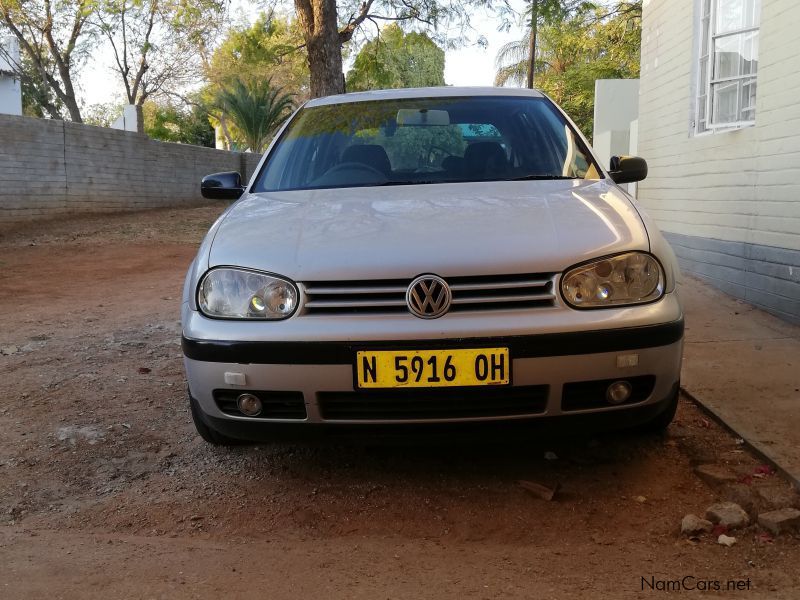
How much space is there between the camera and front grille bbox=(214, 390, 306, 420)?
2.80 metres

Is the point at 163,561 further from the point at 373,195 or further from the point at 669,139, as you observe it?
the point at 669,139

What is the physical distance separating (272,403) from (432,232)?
0.82 meters

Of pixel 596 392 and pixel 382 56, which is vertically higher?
pixel 382 56

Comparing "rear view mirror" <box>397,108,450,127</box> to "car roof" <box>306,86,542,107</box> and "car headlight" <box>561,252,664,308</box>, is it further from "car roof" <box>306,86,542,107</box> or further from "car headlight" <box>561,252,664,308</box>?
"car headlight" <box>561,252,664,308</box>

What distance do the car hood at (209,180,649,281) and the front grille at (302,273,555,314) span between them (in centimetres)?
3

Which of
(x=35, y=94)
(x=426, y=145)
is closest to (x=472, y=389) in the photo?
(x=426, y=145)

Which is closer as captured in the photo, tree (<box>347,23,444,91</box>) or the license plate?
the license plate

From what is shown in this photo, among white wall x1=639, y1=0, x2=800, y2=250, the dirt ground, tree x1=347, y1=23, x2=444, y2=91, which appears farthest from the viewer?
tree x1=347, y1=23, x2=444, y2=91

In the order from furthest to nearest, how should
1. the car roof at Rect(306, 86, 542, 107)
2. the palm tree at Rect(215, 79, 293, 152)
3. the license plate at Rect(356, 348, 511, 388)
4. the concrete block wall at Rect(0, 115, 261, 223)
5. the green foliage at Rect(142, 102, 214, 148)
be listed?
the green foliage at Rect(142, 102, 214, 148) → the palm tree at Rect(215, 79, 293, 152) → the concrete block wall at Rect(0, 115, 261, 223) → the car roof at Rect(306, 86, 542, 107) → the license plate at Rect(356, 348, 511, 388)

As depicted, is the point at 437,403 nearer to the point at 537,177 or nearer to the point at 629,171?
the point at 537,177

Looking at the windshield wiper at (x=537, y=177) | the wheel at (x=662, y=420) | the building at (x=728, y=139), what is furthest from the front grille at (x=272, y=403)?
the building at (x=728, y=139)

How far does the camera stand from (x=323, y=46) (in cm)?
1198


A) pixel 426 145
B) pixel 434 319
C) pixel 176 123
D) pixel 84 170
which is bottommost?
pixel 434 319

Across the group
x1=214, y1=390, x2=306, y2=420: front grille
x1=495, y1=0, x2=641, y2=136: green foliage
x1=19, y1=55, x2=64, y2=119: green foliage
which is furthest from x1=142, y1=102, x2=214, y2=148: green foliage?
x1=214, y1=390, x2=306, y2=420: front grille
